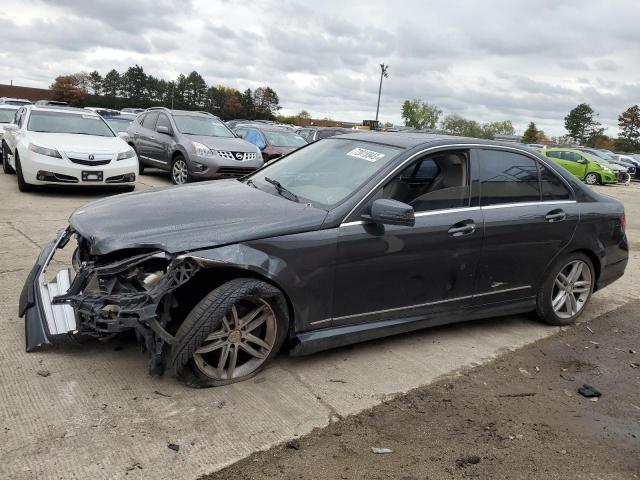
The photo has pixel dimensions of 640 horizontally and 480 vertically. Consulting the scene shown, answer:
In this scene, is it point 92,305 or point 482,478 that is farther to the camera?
point 92,305

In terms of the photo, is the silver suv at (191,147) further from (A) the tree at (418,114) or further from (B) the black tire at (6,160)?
(A) the tree at (418,114)

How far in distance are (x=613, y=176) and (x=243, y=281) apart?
2569cm

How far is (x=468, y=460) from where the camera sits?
2787 millimetres

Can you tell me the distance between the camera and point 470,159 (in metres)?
4.21

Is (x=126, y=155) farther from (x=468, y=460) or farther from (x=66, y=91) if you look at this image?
(x=66, y=91)

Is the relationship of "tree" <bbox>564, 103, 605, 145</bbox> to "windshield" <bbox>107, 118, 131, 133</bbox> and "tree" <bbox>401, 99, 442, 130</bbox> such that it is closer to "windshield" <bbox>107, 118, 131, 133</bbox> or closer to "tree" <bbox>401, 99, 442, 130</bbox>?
"tree" <bbox>401, 99, 442, 130</bbox>

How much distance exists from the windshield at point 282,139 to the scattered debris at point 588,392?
11415mm

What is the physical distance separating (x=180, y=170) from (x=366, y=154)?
7827mm

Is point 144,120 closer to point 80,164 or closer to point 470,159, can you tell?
point 80,164

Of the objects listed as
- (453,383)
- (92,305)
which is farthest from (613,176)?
(92,305)

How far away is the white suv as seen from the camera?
29.2 ft

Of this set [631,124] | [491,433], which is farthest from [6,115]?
[631,124]

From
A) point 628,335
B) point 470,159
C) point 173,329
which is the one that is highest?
point 470,159

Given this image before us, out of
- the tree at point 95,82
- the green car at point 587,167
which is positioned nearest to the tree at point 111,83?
the tree at point 95,82
